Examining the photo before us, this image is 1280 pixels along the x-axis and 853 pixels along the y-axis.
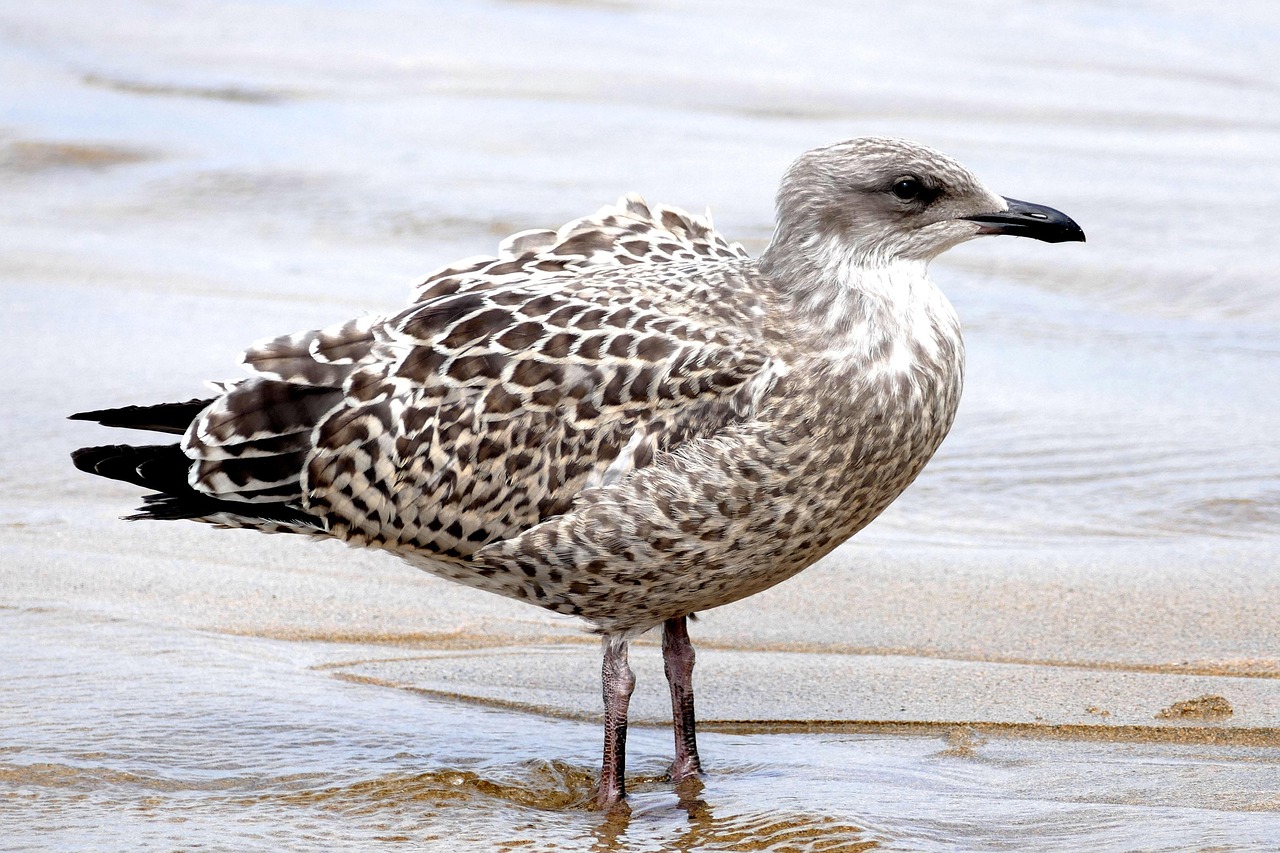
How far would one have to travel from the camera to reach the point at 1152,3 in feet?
55.8

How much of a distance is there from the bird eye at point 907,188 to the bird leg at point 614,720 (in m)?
1.42

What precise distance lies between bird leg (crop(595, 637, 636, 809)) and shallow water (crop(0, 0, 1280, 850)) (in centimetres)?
11

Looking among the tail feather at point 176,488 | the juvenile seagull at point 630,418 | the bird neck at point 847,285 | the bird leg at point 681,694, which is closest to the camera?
the juvenile seagull at point 630,418

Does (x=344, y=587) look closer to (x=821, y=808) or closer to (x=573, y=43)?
(x=821, y=808)

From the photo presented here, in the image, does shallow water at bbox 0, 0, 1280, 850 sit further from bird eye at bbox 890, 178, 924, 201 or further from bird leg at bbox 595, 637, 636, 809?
bird eye at bbox 890, 178, 924, 201

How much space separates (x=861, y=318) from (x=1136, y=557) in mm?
2063

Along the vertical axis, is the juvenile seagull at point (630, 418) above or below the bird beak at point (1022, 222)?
below

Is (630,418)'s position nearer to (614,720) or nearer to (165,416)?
(614,720)

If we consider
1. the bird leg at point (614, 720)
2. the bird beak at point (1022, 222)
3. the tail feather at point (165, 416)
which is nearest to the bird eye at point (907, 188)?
the bird beak at point (1022, 222)

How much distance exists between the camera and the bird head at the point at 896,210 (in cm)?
475

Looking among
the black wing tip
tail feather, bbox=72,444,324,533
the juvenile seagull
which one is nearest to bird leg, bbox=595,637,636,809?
the juvenile seagull

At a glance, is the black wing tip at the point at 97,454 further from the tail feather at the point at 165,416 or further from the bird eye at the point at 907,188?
the bird eye at the point at 907,188

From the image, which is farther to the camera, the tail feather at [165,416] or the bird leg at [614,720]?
the tail feather at [165,416]

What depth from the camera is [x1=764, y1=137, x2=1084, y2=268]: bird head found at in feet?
15.6
